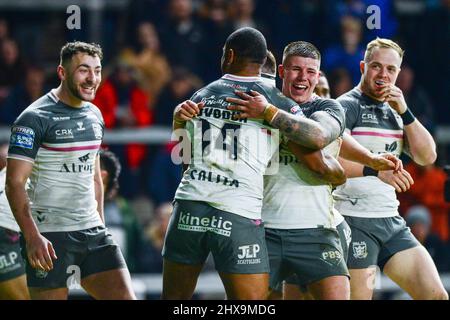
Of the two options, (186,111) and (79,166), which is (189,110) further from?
(79,166)

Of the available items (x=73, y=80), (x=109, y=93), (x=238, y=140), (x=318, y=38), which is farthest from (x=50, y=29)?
(x=238, y=140)

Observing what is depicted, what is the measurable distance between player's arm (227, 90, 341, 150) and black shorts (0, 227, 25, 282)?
9.31ft

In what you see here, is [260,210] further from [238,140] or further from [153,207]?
[153,207]

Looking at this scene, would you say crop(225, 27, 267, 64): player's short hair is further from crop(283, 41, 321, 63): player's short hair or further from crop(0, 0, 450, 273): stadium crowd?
crop(0, 0, 450, 273): stadium crowd

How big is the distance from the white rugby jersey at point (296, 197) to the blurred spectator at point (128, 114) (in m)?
5.69

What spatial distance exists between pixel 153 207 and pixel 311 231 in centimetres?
580

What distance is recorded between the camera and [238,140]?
7504 millimetres

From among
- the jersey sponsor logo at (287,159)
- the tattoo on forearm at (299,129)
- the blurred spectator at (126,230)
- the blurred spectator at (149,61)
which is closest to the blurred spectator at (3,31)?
the blurred spectator at (149,61)

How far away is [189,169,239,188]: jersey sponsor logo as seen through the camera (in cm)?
746

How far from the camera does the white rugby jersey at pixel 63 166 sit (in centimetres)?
812

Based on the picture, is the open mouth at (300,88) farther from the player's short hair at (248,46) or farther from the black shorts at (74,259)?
the black shorts at (74,259)

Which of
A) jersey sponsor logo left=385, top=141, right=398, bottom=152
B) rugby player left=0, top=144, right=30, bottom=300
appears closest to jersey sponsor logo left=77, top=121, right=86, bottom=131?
rugby player left=0, top=144, right=30, bottom=300

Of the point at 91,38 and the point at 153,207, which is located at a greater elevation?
the point at 91,38

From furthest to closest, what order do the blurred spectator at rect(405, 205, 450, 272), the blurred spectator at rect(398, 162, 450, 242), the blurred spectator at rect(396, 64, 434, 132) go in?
the blurred spectator at rect(396, 64, 434, 132), the blurred spectator at rect(398, 162, 450, 242), the blurred spectator at rect(405, 205, 450, 272)
